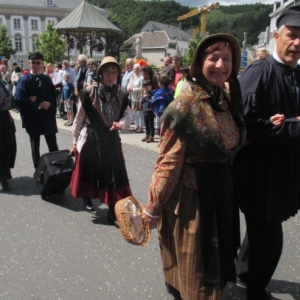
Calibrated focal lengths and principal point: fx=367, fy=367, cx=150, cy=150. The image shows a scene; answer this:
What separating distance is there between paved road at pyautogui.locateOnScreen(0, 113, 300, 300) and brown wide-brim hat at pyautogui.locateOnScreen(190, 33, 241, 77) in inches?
70.8

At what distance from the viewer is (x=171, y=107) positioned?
79.0 inches

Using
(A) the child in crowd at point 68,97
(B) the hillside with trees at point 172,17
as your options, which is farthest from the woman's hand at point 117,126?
(B) the hillside with trees at point 172,17

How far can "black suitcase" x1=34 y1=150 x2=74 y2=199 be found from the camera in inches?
186

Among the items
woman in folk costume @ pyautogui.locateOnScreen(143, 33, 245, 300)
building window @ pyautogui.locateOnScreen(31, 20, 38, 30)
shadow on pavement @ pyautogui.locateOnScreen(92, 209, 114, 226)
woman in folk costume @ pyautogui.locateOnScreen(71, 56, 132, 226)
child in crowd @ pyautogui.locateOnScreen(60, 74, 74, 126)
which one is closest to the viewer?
woman in folk costume @ pyautogui.locateOnScreen(143, 33, 245, 300)

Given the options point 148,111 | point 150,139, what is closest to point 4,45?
point 148,111

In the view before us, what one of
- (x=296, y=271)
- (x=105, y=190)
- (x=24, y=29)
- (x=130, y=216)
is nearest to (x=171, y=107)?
(x=130, y=216)

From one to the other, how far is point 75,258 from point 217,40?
243cm

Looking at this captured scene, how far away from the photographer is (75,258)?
3471mm

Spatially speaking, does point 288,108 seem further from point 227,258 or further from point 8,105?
point 8,105

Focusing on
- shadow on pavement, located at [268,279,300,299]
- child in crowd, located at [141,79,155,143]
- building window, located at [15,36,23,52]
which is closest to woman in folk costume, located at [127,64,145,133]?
child in crowd, located at [141,79,155,143]

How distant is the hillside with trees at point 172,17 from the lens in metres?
114

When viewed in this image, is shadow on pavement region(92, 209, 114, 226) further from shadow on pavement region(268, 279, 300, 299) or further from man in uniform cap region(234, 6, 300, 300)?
man in uniform cap region(234, 6, 300, 300)

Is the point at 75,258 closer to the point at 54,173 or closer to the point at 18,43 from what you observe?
the point at 54,173

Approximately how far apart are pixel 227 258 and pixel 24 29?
7744cm
